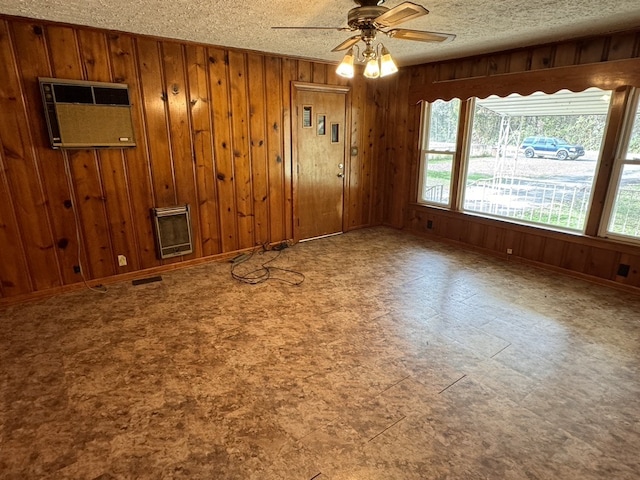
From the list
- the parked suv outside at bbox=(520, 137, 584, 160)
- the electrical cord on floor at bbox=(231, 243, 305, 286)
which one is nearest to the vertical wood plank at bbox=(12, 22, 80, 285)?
the electrical cord on floor at bbox=(231, 243, 305, 286)

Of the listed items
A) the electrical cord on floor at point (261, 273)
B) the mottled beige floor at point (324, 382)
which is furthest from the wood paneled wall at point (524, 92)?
the electrical cord on floor at point (261, 273)

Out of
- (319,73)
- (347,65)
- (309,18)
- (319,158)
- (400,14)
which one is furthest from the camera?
(319,158)

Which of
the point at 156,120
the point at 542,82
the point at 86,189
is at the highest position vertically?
the point at 542,82

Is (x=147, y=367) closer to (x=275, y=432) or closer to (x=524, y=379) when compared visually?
(x=275, y=432)

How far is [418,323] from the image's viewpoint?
2943 millimetres

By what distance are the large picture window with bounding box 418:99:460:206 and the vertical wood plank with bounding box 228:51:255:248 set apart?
2.52 meters

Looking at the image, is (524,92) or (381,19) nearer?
(381,19)

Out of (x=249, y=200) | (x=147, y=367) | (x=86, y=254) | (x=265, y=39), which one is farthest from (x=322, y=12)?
(x=86, y=254)

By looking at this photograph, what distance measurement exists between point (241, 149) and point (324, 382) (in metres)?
2.96

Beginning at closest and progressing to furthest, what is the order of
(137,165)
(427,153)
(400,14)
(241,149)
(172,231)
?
(400,14), (137,165), (172,231), (241,149), (427,153)

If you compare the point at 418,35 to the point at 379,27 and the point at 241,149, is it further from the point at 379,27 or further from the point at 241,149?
the point at 241,149

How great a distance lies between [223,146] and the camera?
13.5ft

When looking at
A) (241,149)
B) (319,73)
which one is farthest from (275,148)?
(319,73)

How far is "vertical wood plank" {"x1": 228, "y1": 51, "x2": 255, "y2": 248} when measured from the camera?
13.2 ft
